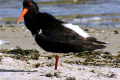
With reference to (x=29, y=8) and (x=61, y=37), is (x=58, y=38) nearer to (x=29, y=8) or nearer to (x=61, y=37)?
(x=61, y=37)

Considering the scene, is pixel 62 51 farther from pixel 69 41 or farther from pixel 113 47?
pixel 113 47

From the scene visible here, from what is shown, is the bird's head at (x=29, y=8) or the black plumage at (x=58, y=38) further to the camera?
the bird's head at (x=29, y=8)

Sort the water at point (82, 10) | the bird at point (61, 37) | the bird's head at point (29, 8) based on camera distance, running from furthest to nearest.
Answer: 1. the water at point (82, 10)
2. the bird's head at point (29, 8)
3. the bird at point (61, 37)

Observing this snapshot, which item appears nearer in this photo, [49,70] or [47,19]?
[47,19]

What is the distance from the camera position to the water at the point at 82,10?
46.5 feet

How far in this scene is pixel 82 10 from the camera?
16.4 meters

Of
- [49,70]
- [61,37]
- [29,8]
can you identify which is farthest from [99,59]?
[29,8]

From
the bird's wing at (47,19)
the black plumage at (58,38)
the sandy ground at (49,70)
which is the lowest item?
the sandy ground at (49,70)

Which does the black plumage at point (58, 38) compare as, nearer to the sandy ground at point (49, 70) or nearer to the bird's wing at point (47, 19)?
the bird's wing at point (47, 19)

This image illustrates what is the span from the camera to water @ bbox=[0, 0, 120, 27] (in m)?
14.2

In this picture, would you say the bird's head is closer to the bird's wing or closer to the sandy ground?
the bird's wing

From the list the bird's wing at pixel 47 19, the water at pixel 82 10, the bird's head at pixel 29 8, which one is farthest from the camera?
the water at pixel 82 10

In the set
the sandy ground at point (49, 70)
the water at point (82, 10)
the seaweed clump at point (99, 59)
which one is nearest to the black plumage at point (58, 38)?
the sandy ground at point (49, 70)

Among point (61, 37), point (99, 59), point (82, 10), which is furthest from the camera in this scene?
point (82, 10)
